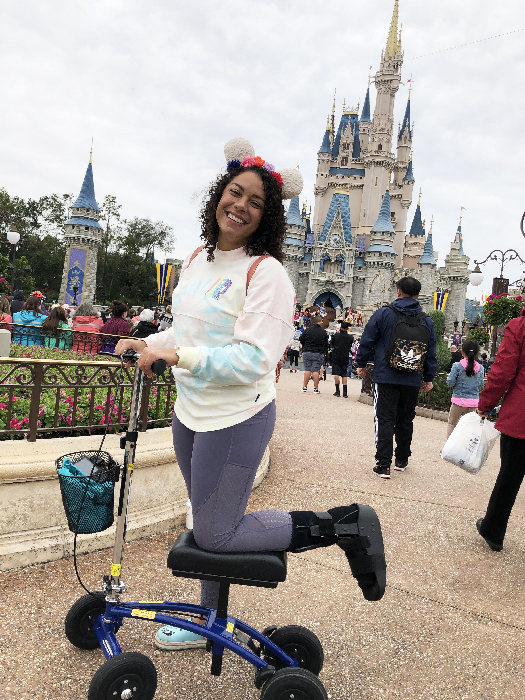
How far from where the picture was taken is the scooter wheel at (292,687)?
1746 millimetres

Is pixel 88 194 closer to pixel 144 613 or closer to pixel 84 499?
pixel 84 499

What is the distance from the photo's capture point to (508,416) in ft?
11.6

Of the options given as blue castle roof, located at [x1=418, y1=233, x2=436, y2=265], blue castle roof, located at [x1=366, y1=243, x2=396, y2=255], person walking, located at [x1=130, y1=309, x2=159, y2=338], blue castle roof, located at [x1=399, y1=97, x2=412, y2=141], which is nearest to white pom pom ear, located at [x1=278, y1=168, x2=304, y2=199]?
person walking, located at [x1=130, y1=309, x2=159, y2=338]

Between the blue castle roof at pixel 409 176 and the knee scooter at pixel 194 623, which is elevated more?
the blue castle roof at pixel 409 176

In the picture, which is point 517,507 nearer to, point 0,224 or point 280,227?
point 280,227

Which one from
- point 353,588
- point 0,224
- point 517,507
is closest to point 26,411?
point 353,588

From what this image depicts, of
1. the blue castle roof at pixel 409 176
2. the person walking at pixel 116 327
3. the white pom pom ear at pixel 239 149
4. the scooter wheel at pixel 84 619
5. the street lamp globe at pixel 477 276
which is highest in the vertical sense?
the blue castle roof at pixel 409 176

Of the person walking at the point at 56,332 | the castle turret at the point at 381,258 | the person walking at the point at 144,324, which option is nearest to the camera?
the person walking at the point at 144,324

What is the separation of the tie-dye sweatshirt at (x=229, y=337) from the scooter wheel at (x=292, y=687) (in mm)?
897

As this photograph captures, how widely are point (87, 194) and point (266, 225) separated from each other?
45.0 meters

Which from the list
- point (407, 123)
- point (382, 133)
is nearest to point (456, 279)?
point (382, 133)

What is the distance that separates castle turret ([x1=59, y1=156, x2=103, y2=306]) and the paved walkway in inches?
1482

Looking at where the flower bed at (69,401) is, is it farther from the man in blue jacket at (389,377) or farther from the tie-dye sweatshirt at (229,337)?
the man in blue jacket at (389,377)

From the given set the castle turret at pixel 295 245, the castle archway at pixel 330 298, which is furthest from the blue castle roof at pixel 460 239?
the castle turret at pixel 295 245
